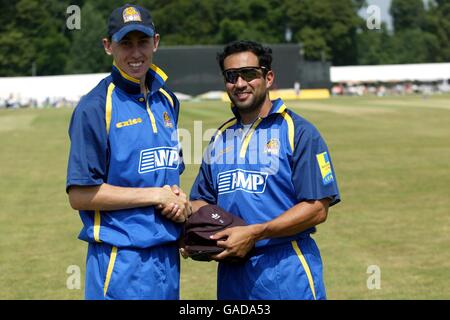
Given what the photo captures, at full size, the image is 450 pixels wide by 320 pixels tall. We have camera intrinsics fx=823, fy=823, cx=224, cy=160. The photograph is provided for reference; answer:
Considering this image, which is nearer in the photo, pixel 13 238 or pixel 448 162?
pixel 13 238

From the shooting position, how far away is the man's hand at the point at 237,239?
436cm

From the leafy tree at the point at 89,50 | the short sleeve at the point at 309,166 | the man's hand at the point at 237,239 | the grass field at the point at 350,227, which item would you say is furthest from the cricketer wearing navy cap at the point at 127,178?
the leafy tree at the point at 89,50

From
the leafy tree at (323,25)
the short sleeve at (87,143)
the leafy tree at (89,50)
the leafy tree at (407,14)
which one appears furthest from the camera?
the leafy tree at (407,14)

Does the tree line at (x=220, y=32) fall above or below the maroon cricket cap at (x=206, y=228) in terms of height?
above

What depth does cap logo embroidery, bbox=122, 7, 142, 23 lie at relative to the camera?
4388 mm

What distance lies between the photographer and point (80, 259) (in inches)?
403

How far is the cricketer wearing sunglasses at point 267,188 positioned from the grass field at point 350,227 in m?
3.91

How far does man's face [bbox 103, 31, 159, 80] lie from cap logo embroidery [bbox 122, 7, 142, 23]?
0.23ft

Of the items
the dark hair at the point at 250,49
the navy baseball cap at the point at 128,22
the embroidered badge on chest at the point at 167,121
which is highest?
the navy baseball cap at the point at 128,22

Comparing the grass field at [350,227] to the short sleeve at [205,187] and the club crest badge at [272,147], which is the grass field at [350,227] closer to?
the short sleeve at [205,187]

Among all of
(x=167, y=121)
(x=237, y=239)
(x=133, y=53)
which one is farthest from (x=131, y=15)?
(x=237, y=239)

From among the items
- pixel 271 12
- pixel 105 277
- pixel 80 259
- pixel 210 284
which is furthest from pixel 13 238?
pixel 271 12
